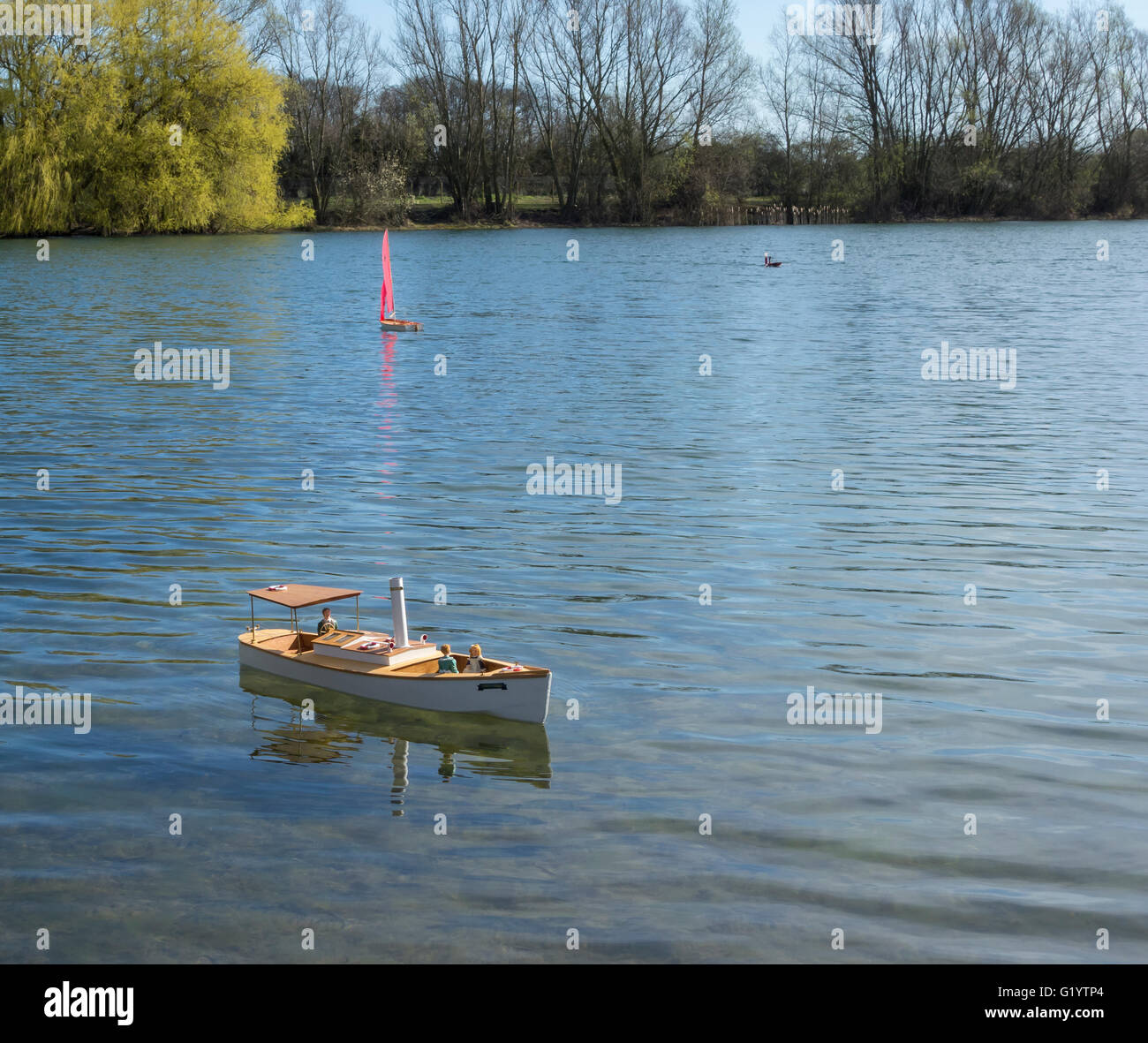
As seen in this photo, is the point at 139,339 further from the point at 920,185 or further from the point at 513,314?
the point at 920,185

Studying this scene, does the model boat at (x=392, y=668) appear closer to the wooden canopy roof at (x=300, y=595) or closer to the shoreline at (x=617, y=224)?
the wooden canopy roof at (x=300, y=595)

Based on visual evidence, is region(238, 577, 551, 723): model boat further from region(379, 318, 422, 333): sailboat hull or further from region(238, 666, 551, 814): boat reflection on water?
region(379, 318, 422, 333): sailboat hull

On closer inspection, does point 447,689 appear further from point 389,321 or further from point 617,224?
point 617,224

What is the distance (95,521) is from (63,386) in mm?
13459

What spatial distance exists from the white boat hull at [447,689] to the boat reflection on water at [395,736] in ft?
0.36

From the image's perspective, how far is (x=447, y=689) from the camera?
1087 centimetres

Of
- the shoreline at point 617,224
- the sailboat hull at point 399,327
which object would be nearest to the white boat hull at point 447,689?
the sailboat hull at point 399,327

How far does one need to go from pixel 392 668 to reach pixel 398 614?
0.55 m

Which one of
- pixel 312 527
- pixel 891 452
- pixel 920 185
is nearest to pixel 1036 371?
pixel 891 452

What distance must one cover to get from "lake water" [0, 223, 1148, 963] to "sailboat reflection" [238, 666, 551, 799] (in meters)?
0.05

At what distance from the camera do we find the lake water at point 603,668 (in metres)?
7.91

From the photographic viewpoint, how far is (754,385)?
29.1 metres

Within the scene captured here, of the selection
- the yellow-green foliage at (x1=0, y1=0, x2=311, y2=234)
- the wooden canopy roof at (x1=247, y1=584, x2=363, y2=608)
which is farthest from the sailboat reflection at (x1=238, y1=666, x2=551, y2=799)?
the yellow-green foliage at (x1=0, y1=0, x2=311, y2=234)

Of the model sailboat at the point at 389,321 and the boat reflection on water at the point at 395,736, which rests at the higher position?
the model sailboat at the point at 389,321
